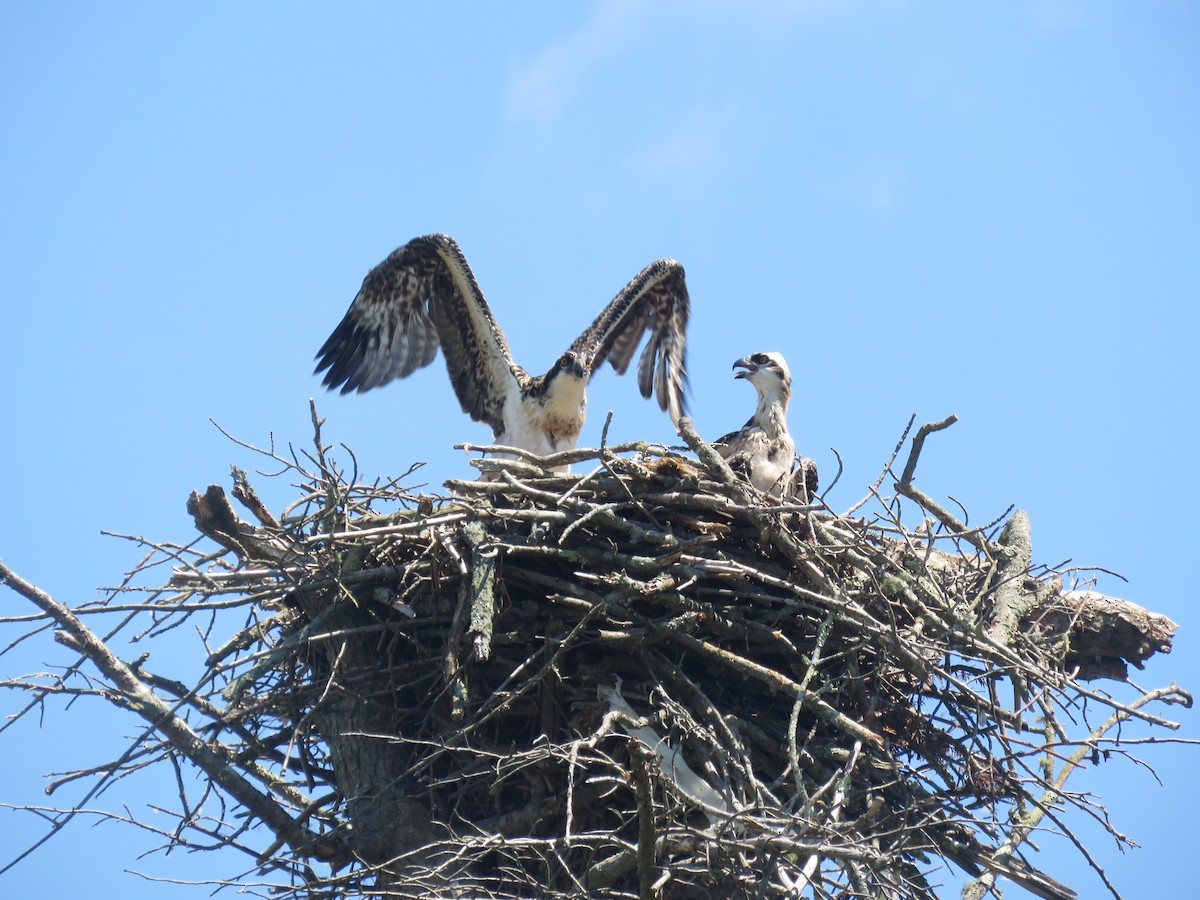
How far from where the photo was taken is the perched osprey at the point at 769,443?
23.6 feet

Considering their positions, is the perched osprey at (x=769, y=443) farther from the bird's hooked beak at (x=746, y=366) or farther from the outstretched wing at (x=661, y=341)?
the outstretched wing at (x=661, y=341)

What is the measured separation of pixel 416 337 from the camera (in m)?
9.56

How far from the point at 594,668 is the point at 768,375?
7.95 ft

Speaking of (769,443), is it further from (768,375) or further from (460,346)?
(460,346)

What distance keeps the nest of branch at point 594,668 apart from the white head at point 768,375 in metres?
1.37

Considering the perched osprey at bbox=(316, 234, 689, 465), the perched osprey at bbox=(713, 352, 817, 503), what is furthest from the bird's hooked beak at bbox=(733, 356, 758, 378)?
the perched osprey at bbox=(316, 234, 689, 465)

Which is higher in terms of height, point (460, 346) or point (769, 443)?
point (460, 346)

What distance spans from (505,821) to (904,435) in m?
2.57

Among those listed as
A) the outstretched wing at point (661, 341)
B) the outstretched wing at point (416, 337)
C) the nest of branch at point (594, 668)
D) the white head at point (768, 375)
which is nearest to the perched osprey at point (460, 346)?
the outstretched wing at point (416, 337)

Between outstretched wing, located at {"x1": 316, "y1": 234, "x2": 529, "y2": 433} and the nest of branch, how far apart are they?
3.05 metres

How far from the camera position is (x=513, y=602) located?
6238 millimetres

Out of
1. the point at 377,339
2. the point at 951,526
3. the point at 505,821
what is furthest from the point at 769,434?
the point at 377,339

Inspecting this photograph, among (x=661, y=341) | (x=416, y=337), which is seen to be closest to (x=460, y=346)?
(x=416, y=337)

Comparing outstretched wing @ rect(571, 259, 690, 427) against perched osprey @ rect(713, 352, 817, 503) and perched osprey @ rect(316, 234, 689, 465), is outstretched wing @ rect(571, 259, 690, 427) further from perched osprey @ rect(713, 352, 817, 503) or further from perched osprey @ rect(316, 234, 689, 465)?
perched osprey @ rect(713, 352, 817, 503)
